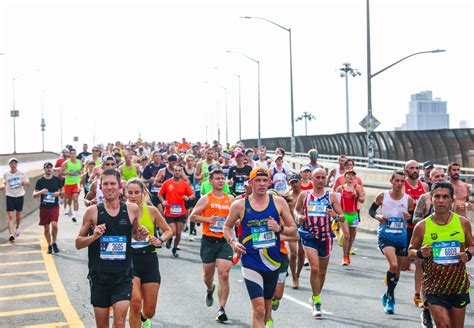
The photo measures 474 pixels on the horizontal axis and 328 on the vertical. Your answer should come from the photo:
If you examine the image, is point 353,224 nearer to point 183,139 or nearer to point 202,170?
point 202,170

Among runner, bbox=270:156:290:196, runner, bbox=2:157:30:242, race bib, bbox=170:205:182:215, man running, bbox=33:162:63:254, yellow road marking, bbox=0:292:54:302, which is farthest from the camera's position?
runner, bbox=2:157:30:242

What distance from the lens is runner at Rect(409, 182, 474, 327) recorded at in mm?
7855

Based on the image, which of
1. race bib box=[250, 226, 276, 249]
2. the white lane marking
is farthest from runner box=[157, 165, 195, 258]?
race bib box=[250, 226, 276, 249]

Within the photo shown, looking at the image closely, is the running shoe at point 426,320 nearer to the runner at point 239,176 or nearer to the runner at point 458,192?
the runner at point 458,192

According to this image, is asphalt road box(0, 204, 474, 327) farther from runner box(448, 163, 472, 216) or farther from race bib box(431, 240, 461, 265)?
race bib box(431, 240, 461, 265)

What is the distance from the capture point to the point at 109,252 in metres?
7.68

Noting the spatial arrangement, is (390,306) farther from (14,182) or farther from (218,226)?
(14,182)

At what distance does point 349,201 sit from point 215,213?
5.08 meters

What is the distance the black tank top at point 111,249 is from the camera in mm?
7672

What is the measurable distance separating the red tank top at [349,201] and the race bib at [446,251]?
797cm

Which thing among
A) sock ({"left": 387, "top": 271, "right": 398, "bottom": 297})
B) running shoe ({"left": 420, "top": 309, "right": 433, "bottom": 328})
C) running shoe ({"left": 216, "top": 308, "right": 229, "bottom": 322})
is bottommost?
running shoe ({"left": 216, "top": 308, "right": 229, "bottom": 322})

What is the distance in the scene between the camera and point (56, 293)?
42.4 feet

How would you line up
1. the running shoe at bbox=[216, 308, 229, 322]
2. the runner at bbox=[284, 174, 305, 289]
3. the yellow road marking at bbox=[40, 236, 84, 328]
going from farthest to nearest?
the runner at bbox=[284, 174, 305, 289]
the yellow road marking at bbox=[40, 236, 84, 328]
the running shoe at bbox=[216, 308, 229, 322]

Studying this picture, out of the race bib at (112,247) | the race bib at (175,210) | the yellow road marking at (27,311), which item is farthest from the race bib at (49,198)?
the race bib at (112,247)
